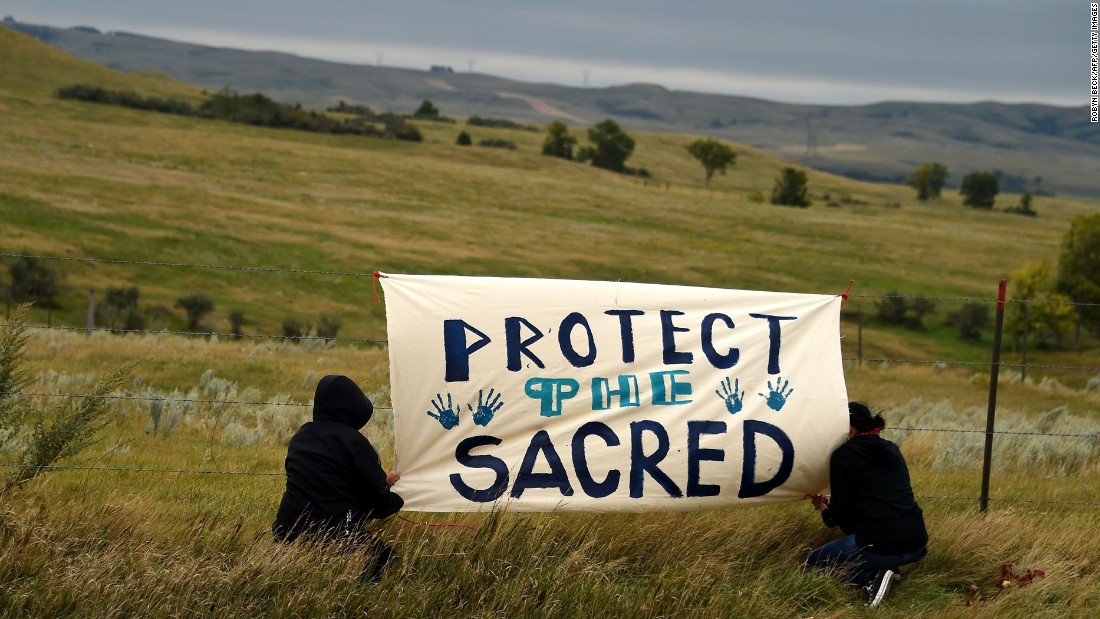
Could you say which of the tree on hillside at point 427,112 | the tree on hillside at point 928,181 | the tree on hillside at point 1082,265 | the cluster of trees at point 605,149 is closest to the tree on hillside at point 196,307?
the tree on hillside at point 1082,265

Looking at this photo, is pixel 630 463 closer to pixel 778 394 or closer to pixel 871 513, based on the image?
pixel 778 394

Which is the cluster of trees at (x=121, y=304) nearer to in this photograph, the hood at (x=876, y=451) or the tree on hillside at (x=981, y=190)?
the hood at (x=876, y=451)

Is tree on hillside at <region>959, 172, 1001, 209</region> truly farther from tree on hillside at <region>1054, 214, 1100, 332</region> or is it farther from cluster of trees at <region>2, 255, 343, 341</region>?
cluster of trees at <region>2, 255, 343, 341</region>

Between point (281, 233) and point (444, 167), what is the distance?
39.4m

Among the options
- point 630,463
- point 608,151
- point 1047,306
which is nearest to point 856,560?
point 630,463

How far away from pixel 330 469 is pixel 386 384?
10.9 m

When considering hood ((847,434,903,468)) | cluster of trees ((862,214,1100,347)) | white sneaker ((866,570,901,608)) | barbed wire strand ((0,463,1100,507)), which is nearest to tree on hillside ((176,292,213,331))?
barbed wire strand ((0,463,1100,507))

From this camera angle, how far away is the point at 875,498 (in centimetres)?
663

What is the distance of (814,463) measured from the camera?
23.1ft

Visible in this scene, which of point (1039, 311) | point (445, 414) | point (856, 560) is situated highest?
point (445, 414)

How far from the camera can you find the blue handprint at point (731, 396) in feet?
23.0

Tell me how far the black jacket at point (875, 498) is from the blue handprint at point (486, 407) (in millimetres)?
2106

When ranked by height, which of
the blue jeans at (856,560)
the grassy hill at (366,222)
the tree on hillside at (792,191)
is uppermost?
the blue jeans at (856,560)

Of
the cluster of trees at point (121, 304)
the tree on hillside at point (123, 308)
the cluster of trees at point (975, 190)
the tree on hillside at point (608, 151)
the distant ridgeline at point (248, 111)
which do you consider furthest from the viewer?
the cluster of trees at point (975, 190)
